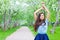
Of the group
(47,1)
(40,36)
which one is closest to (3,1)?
(47,1)

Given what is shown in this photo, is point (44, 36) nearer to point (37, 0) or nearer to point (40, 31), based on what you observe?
point (40, 31)

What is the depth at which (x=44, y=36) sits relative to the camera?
9.20m

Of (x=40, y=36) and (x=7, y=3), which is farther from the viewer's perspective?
(x=7, y=3)

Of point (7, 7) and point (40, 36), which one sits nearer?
point (40, 36)

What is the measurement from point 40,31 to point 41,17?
499 millimetres

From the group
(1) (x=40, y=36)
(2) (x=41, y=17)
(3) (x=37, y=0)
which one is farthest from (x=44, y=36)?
(3) (x=37, y=0)

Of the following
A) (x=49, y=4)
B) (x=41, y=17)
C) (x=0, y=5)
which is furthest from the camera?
(x=0, y=5)

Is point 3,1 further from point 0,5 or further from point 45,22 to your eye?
point 45,22

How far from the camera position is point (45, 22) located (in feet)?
29.5

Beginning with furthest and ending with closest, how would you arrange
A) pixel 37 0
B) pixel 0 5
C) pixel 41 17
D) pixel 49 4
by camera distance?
pixel 37 0 < pixel 0 5 < pixel 49 4 < pixel 41 17

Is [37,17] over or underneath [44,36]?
over

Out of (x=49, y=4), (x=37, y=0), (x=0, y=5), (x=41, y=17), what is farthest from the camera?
(x=37, y=0)

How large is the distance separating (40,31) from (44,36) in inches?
11.2

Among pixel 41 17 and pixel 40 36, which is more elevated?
pixel 41 17
